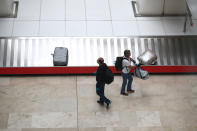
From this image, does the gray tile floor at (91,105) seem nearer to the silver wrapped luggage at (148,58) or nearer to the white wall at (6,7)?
the silver wrapped luggage at (148,58)

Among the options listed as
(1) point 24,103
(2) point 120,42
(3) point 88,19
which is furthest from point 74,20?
(1) point 24,103

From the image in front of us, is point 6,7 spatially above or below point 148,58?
above

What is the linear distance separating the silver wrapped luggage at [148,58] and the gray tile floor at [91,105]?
507 mm

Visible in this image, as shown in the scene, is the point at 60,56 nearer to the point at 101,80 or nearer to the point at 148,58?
the point at 101,80

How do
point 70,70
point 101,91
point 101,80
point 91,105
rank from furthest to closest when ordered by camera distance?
point 70,70
point 91,105
point 101,91
point 101,80

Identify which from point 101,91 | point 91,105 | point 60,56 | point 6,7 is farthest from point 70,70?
Result: point 6,7

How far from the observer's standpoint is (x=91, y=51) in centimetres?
1059

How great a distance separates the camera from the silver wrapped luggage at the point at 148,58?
10.2m

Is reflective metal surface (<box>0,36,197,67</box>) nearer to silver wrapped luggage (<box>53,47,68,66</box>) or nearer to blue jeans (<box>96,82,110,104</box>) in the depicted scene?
silver wrapped luggage (<box>53,47,68,66</box>)

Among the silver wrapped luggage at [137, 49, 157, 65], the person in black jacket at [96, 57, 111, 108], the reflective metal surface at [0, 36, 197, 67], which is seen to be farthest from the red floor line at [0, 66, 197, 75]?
the person in black jacket at [96, 57, 111, 108]

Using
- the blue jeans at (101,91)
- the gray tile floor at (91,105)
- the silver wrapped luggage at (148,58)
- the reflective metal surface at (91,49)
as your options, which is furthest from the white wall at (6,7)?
the blue jeans at (101,91)

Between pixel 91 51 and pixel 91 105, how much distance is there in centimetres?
214

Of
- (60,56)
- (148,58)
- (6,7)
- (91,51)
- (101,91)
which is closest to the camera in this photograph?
(101,91)

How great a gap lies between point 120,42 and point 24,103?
367 centimetres
